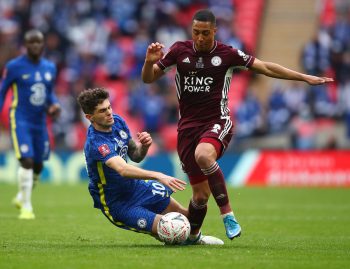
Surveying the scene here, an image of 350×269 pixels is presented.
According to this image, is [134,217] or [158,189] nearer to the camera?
[134,217]

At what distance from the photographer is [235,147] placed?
24391 mm

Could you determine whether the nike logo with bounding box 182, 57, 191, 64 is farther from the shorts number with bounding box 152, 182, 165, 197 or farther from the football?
the football

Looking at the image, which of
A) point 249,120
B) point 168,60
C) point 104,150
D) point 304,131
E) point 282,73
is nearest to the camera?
point 104,150

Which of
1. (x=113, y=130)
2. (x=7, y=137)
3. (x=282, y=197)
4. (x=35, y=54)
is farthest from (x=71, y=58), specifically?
(x=113, y=130)

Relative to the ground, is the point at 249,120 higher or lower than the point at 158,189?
lower

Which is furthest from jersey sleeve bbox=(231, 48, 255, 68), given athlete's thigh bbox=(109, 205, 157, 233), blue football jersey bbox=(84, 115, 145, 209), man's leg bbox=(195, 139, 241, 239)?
athlete's thigh bbox=(109, 205, 157, 233)

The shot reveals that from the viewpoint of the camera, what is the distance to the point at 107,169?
30.9ft

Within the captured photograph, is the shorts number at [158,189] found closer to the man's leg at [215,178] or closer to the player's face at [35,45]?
the man's leg at [215,178]

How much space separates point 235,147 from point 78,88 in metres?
5.33

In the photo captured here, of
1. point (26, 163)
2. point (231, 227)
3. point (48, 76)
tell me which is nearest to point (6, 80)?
point (48, 76)

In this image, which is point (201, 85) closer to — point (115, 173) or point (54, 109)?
point (115, 173)

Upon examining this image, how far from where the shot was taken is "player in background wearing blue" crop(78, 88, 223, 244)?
9.29 metres

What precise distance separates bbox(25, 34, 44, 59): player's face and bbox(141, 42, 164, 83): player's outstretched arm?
4341mm

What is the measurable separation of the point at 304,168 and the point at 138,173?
15.2 m
